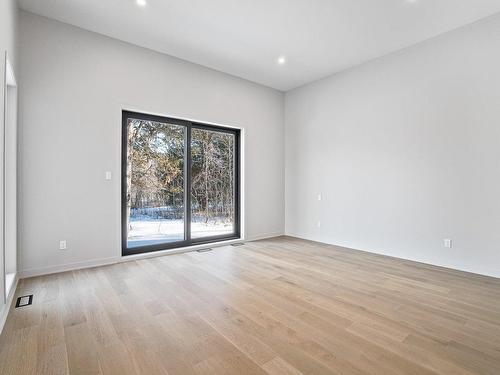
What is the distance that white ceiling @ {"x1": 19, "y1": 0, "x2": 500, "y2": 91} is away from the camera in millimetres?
3074

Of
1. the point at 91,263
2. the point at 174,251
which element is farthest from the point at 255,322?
the point at 91,263

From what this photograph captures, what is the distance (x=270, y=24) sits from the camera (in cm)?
345

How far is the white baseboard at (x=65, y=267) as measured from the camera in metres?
3.14

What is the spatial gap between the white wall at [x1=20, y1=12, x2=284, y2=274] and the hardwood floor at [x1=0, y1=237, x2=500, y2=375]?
0.45 m

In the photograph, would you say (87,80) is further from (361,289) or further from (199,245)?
(361,289)

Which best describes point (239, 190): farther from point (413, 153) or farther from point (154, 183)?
point (413, 153)

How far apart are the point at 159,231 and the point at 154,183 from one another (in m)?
0.81

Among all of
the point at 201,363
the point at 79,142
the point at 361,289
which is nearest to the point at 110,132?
the point at 79,142

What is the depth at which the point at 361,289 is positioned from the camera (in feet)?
9.41

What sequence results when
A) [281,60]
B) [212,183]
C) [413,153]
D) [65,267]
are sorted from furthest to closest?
1. [212,183]
2. [281,60]
3. [413,153]
4. [65,267]

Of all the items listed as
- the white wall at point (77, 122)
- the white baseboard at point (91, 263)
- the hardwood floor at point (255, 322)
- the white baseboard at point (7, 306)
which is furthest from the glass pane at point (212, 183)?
the white baseboard at point (7, 306)

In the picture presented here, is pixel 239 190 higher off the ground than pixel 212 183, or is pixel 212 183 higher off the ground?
pixel 212 183

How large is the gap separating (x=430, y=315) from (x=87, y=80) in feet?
15.7

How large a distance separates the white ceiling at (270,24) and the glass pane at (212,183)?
144 cm
